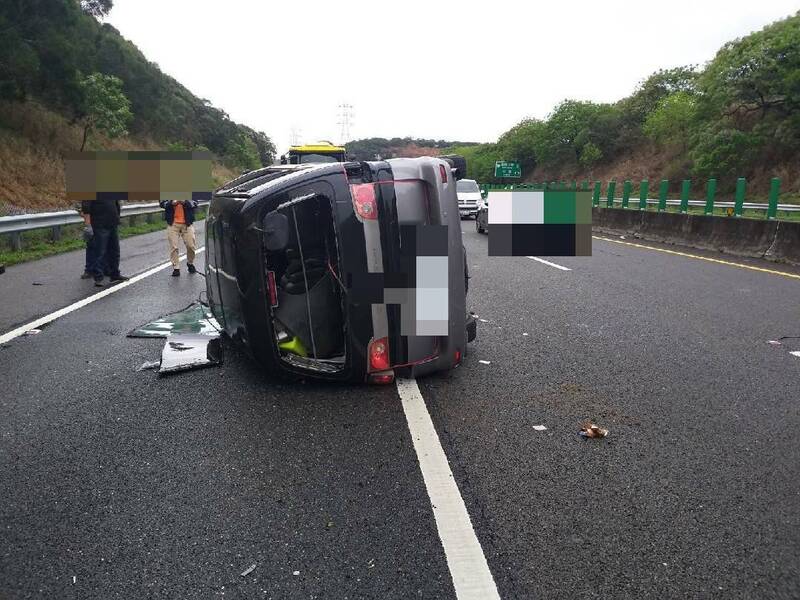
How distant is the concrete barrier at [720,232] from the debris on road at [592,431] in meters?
10.8

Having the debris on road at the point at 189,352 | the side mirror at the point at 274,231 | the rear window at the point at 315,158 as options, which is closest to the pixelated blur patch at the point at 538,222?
the rear window at the point at 315,158

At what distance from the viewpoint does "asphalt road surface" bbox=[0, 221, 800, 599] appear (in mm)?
2664

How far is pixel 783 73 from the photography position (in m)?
35.2

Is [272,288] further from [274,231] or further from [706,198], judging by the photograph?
[706,198]

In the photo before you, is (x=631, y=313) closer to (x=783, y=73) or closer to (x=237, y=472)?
(x=237, y=472)

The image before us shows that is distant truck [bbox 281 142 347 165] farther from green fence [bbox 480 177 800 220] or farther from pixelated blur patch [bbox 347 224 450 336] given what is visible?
pixelated blur patch [bbox 347 224 450 336]

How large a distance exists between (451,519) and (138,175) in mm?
8559

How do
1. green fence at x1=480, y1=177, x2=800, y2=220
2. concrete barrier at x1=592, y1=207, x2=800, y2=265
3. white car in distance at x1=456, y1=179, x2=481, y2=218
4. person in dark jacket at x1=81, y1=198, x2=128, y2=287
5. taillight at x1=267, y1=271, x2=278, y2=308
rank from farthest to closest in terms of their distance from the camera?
1. white car in distance at x1=456, y1=179, x2=481, y2=218
2. green fence at x1=480, y1=177, x2=800, y2=220
3. concrete barrier at x1=592, y1=207, x2=800, y2=265
4. person in dark jacket at x1=81, y1=198, x2=128, y2=287
5. taillight at x1=267, y1=271, x2=278, y2=308

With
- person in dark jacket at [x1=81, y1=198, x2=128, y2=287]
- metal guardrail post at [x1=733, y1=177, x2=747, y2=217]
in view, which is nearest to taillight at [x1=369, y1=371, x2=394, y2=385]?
person in dark jacket at [x1=81, y1=198, x2=128, y2=287]

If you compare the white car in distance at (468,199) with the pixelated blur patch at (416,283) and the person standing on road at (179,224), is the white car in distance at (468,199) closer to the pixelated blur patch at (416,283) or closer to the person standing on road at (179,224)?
the person standing on road at (179,224)

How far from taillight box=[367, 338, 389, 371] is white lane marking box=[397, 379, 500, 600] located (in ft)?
1.42

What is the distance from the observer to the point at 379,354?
477 centimetres

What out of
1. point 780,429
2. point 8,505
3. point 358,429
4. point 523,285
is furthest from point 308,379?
point 523,285

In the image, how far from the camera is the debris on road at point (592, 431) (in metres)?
4.09
